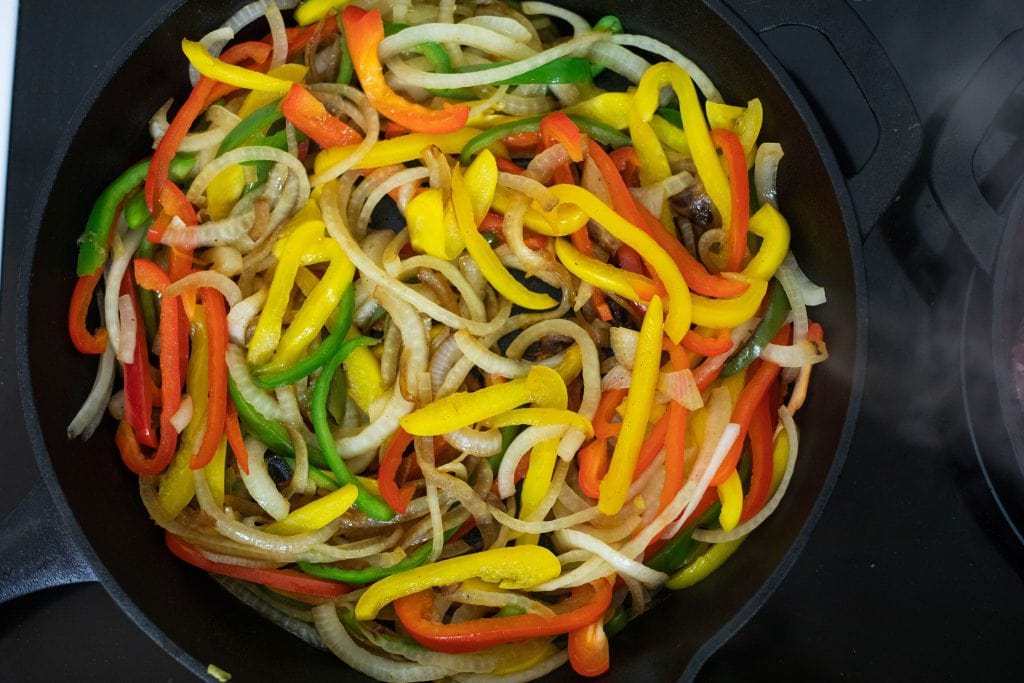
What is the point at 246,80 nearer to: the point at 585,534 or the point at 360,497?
the point at 360,497

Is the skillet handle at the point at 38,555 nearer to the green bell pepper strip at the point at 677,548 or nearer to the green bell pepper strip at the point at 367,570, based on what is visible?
the green bell pepper strip at the point at 367,570

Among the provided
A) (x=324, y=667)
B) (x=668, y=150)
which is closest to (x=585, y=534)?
(x=324, y=667)

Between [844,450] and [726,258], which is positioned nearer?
[844,450]

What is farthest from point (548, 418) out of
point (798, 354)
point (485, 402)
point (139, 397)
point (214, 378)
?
point (139, 397)

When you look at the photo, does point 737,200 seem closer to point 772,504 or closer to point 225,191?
point 772,504

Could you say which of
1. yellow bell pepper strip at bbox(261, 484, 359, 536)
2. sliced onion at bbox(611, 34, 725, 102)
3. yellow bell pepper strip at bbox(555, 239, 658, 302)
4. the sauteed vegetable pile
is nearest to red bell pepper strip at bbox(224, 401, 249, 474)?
the sauteed vegetable pile

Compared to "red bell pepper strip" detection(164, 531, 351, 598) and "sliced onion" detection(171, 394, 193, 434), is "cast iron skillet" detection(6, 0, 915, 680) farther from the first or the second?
"sliced onion" detection(171, 394, 193, 434)
